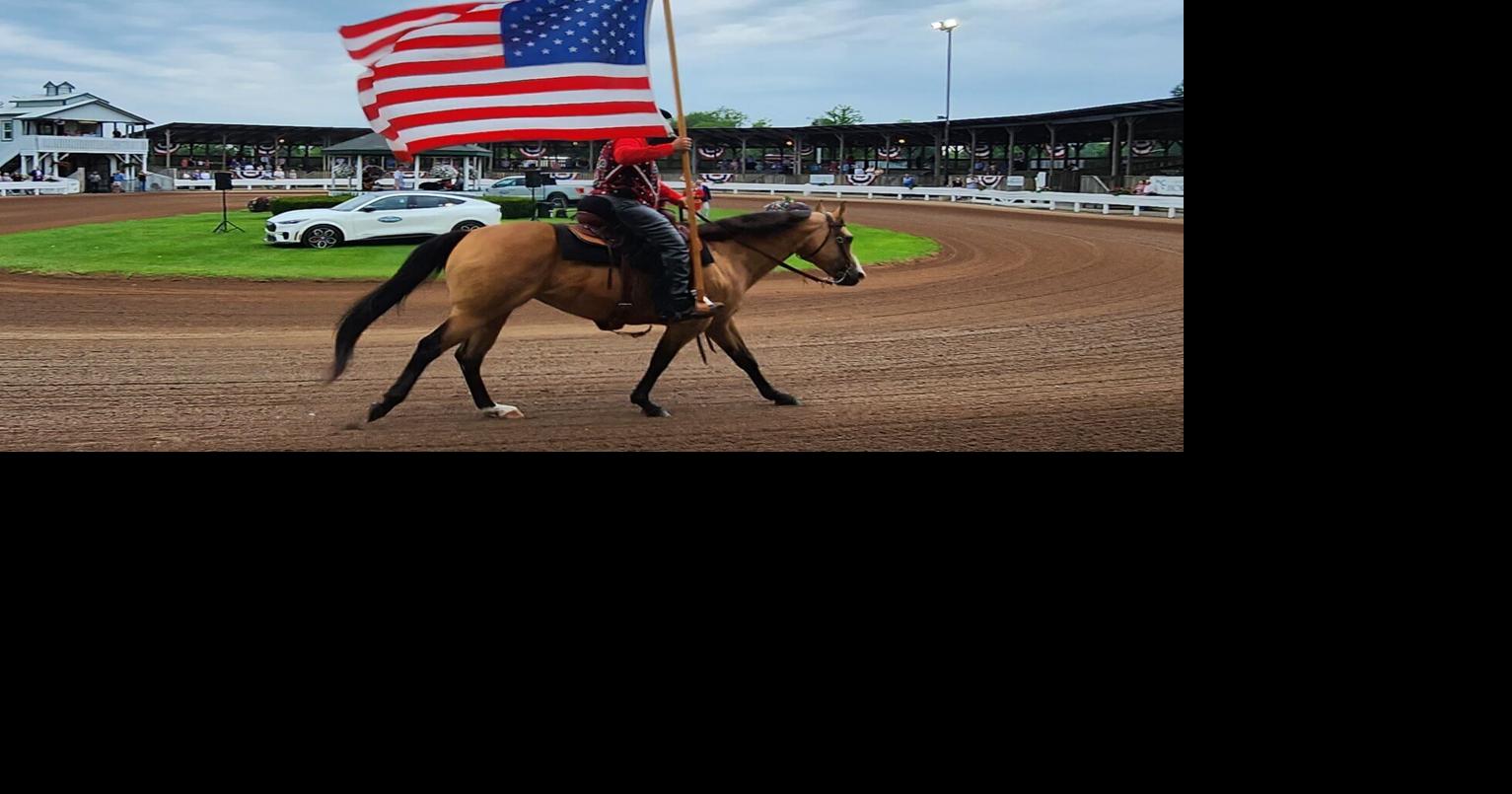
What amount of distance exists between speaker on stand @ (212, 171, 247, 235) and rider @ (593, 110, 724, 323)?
8.03 feet

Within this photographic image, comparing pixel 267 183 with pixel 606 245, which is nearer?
pixel 606 245

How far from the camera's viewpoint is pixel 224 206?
271 inches

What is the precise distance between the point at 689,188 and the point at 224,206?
124 inches

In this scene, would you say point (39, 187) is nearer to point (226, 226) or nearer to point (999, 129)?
point (226, 226)

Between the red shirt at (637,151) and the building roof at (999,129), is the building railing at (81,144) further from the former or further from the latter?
the building roof at (999,129)

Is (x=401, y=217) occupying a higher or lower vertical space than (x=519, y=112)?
lower

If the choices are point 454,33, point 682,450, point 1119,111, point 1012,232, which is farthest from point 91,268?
point 1012,232

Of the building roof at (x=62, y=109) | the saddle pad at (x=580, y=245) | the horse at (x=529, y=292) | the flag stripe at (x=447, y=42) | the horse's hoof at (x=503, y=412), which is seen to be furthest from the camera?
the building roof at (x=62, y=109)

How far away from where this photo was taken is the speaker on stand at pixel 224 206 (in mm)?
6691

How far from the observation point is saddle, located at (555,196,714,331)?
5.98 metres

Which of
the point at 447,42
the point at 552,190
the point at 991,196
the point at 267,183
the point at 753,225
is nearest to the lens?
the point at 447,42

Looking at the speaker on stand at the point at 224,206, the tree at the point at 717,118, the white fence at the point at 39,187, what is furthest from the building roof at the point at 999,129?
the white fence at the point at 39,187

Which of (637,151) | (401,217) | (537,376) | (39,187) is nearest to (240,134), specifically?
(39,187)

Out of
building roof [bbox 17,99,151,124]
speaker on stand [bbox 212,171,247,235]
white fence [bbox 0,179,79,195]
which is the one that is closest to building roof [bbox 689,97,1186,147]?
speaker on stand [bbox 212,171,247,235]
